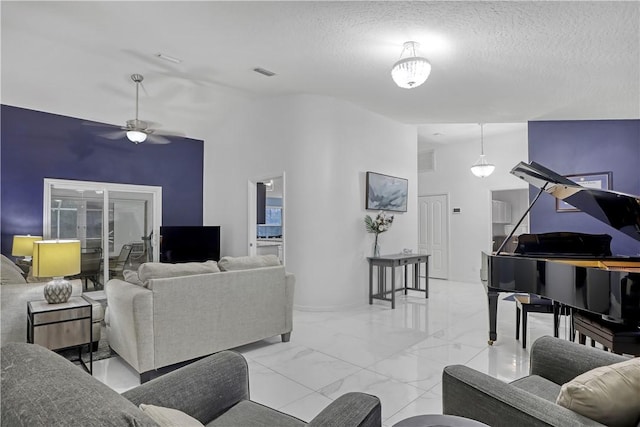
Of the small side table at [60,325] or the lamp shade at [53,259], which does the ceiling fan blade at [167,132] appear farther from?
the small side table at [60,325]

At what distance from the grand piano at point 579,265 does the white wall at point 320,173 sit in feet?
7.36

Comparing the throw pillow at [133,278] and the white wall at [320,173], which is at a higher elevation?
the white wall at [320,173]

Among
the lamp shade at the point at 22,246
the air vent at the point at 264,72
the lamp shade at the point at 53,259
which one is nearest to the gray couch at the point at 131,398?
the lamp shade at the point at 53,259

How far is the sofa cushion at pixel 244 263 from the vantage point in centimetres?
321

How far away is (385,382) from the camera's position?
2.71m

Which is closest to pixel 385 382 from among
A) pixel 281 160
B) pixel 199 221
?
pixel 281 160

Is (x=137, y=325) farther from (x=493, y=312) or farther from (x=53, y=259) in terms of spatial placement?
(x=493, y=312)

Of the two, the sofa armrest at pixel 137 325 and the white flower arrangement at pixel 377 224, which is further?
the white flower arrangement at pixel 377 224

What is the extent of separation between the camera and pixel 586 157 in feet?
16.7

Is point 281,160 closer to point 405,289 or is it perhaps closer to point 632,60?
point 405,289

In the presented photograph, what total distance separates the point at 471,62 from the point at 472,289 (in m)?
4.54

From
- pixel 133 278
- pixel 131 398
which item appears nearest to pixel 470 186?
pixel 133 278

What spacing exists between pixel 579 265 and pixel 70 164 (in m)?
6.70

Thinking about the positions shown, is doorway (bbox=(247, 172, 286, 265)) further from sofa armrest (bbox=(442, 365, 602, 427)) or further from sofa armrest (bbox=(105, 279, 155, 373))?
sofa armrest (bbox=(442, 365, 602, 427))
